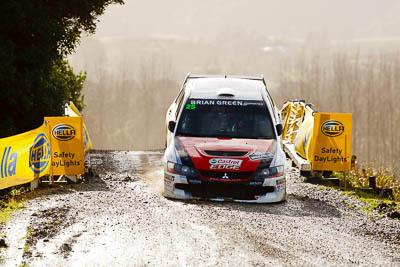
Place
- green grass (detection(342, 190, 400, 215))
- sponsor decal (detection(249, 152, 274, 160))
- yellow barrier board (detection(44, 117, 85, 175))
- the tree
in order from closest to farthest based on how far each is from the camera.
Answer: sponsor decal (detection(249, 152, 274, 160))
green grass (detection(342, 190, 400, 215))
yellow barrier board (detection(44, 117, 85, 175))
the tree

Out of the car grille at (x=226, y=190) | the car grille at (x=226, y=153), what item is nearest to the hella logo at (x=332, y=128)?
the car grille at (x=226, y=190)

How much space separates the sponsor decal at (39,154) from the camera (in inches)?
Answer: 425

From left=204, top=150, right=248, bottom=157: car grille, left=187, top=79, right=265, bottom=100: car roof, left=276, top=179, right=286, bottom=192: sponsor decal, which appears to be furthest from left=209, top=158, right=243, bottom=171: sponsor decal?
left=187, top=79, right=265, bottom=100: car roof

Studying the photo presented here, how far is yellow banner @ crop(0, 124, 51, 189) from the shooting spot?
33.7 ft

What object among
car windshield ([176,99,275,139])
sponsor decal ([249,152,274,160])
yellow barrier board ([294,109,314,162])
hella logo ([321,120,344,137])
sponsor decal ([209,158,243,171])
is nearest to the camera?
sponsor decal ([209,158,243,171])

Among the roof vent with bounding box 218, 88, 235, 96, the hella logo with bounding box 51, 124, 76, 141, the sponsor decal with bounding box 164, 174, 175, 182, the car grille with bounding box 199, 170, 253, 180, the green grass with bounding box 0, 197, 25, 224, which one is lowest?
the green grass with bounding box 0, 197, 25, 224

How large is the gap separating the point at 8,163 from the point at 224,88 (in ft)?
14.5

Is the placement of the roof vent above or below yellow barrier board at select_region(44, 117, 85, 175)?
above

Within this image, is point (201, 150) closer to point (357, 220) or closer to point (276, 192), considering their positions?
point (276, 192)

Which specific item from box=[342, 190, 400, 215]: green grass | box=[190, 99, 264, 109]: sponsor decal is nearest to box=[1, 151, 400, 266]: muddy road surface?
box=[342, 190, 400, 215]: green grass

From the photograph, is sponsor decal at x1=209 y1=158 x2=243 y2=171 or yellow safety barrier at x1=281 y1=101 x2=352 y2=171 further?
yellow safety barrier at x1=281 y1=101 x2=352 y2=171

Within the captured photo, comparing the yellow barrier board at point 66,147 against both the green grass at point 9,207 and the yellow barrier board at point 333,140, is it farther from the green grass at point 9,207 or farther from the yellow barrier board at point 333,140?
the yellow barrier board at point 333,140

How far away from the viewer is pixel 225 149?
31.5 ft

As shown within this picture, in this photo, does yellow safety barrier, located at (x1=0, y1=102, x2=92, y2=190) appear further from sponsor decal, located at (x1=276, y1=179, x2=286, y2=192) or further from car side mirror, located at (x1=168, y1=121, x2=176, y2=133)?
sponsor decal, located at (x1=276, y1=179, x2=286, y2=192)
